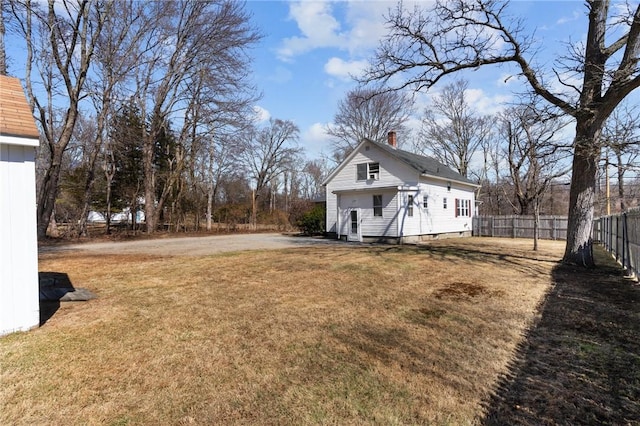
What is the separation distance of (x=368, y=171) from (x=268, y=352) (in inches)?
623

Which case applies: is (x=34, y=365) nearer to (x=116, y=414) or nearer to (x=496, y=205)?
(x=116, y=414)

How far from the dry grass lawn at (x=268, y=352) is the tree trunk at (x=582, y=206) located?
3520mm

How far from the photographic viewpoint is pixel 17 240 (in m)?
4.22

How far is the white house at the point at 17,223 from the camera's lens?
13.5ft

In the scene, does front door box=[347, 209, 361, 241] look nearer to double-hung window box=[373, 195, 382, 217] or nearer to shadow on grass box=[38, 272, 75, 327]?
double-hung window box=[373, 195, 382, 217]

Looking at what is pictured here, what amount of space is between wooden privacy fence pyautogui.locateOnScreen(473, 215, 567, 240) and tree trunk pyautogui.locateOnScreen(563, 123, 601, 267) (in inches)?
503

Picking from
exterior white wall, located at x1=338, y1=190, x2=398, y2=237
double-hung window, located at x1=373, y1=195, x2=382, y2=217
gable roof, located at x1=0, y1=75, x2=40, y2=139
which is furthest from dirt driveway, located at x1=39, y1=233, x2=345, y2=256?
gable roof, located at x1=0, y1=75, x2=40, y2=139

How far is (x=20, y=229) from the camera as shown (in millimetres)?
4238

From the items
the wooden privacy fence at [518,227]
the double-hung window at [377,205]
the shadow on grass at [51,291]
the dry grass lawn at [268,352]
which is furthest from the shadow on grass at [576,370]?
the wooden privacy fence at [518,227]

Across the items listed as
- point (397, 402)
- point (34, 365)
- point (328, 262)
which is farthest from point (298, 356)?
point (328, 262)

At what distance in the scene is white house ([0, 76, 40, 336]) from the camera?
412 centimetres

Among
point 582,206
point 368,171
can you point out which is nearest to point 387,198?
point 368,171

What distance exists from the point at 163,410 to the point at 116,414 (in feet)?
1.13

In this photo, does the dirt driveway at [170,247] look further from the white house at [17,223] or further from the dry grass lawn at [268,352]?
the white house at [17,223]
